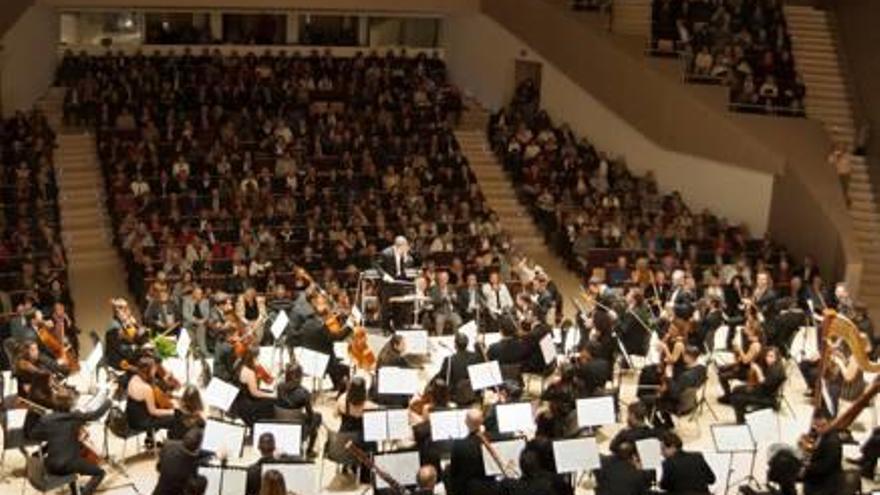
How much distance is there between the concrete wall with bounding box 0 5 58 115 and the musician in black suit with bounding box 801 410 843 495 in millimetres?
17996

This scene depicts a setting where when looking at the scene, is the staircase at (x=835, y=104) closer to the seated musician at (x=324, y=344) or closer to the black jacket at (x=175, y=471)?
the seated musician at (x=324, y=344)

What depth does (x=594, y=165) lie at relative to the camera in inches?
906

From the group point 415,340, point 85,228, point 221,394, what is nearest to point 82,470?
point 221,394

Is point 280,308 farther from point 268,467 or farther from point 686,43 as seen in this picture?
point 686,43

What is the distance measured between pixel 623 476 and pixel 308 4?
58.2ft

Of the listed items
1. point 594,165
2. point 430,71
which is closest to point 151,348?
point 594,165

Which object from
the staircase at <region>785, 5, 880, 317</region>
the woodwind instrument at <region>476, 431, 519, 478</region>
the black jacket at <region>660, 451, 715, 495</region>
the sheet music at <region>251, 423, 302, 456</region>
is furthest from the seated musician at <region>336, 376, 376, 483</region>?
the staircase at <region>785, 5, 880, 317</region>

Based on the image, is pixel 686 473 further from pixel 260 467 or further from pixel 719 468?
pixel 260 467

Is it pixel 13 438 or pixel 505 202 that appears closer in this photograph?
pixel 13 438

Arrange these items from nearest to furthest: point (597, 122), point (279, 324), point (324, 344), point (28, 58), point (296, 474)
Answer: point (296, 474), point (279, 324), point (324, 344), point (597, 122), point (28, 58)

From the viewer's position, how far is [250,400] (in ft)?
40.1

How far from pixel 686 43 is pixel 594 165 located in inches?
116

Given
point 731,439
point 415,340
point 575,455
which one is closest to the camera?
point 575,455

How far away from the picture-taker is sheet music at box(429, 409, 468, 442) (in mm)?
11148
